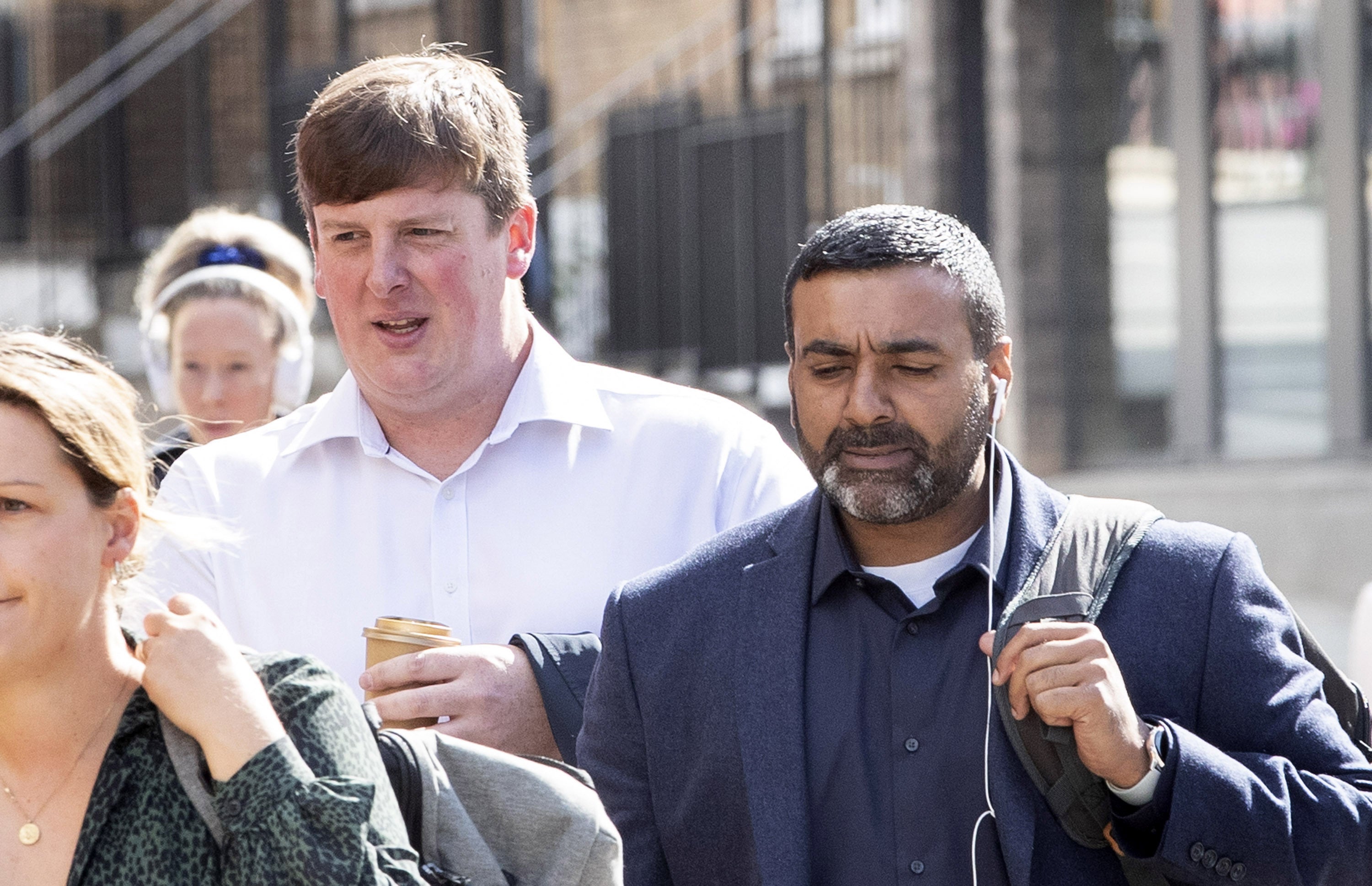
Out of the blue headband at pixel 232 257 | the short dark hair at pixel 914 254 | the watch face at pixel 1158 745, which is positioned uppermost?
the blue headband at pixel 232 257

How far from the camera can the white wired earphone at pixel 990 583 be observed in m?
2.77

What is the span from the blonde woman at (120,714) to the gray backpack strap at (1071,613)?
89 cm

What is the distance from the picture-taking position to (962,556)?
9.90 ft

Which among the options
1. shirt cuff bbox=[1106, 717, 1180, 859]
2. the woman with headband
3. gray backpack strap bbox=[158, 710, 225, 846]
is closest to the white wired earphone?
shirt cuff bbox=[1106, 717, 1180, 859]

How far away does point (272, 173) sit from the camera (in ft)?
43.5

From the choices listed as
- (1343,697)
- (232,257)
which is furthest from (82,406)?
(232,257)

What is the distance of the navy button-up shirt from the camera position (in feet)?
9.21

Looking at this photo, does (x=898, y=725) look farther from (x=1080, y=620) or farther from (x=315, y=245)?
(x=315, y=245)

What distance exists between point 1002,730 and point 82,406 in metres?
1.38

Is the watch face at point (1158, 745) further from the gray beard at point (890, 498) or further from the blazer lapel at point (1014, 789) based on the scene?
the gray beard at point (890, 498)

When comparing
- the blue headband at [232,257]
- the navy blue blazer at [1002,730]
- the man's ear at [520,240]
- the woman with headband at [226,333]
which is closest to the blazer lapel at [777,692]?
the navy blue blazer at [1002,730]

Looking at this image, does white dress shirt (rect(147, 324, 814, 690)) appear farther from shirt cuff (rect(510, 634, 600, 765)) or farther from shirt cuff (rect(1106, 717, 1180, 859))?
shirt cuff (rect(1106, 717, 1180, 859))

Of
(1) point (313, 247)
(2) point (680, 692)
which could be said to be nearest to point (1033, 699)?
(2) point (680, 692)

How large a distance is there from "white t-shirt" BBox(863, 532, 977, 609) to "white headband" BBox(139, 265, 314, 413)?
2.52 m
